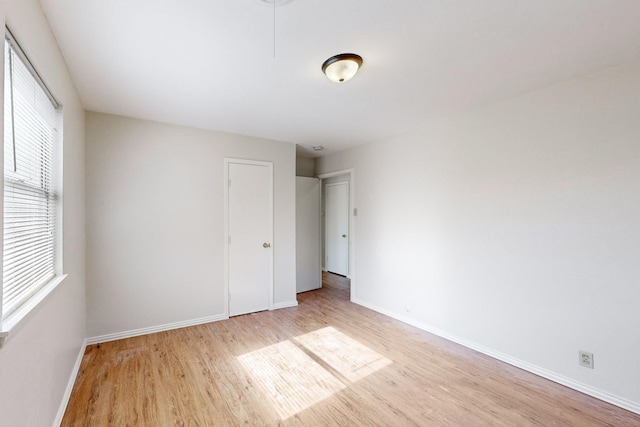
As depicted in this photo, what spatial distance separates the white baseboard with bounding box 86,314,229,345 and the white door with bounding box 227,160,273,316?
274 mm

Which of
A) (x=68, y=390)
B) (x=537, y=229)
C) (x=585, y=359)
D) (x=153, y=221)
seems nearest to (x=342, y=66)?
(x=537, y=229)

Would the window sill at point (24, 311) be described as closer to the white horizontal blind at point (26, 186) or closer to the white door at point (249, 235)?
the white horizontal blind at point (26, 186)

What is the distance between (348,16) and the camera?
1.57 m

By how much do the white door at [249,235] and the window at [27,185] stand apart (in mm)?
1927

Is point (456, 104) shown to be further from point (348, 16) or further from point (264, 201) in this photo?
point (264, 201)

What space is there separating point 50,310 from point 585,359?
3.83m

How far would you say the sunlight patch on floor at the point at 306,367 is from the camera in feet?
7.04

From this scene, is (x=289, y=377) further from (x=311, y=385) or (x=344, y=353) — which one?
(x=344, y=353)

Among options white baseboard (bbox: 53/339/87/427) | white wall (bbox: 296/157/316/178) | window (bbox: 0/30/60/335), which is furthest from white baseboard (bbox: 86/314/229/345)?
white wall (bbox: 296/157/316/178)

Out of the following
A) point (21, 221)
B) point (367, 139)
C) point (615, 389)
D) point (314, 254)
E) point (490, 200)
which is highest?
point (367, 139)

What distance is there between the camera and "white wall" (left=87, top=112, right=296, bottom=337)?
301 centimetres

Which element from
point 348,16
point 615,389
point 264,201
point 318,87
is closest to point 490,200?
point 615,389

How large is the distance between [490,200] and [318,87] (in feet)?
6.61

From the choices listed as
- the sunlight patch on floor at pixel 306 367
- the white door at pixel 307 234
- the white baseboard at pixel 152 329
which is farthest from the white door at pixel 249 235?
the sunlight patch on floor at pixel 306 367
